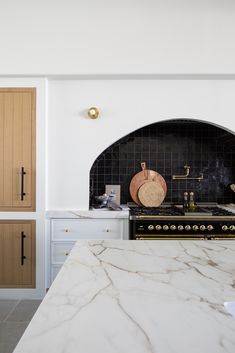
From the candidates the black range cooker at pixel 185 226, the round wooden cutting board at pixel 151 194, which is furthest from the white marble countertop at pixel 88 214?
the round wooden cutting board at pixel 151 194

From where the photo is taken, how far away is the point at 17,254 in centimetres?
272

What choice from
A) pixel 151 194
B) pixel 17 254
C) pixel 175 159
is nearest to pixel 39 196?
pixel 17 254

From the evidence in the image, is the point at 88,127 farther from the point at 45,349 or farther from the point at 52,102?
the point at 45,349

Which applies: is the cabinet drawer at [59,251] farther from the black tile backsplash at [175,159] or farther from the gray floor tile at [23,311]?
the black tile backsplash at [175,159]

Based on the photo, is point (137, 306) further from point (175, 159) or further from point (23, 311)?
point (175, 159)

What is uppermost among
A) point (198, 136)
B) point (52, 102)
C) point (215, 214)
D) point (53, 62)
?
point (53, 62)

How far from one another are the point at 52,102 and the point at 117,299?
2319 millimetres

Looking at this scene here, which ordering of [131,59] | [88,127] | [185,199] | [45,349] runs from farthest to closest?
[185,199]
[88,127]
[131,59]
[45,349]

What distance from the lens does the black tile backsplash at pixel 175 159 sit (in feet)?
10.6

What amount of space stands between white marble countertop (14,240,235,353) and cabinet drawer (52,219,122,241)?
1.42 m

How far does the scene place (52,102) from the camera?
2770 millimetres

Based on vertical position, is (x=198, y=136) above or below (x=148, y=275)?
above

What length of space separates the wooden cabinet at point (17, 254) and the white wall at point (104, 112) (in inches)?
14.7

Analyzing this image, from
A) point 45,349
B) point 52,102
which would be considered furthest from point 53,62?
point 45,349
